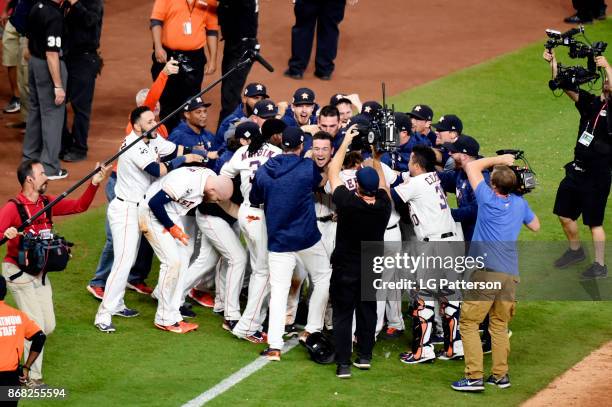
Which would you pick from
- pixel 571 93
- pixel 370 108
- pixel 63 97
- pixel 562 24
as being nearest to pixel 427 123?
pixel 370 108

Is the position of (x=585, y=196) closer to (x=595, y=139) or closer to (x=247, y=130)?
(x=595, y=139)

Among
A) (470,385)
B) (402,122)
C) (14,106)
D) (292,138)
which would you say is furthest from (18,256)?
(14,106)

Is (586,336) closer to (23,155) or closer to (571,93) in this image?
(571,93)

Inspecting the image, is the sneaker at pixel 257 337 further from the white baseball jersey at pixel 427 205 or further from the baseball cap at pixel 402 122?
the baseball cap at pixel 402 122

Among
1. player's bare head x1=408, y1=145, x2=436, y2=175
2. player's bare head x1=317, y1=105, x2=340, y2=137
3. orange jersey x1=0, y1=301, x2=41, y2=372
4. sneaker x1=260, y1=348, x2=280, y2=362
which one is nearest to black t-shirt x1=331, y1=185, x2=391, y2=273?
player's bare head x1=408, y1=145, x2=436, y2=175

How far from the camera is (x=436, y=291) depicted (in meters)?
10.2

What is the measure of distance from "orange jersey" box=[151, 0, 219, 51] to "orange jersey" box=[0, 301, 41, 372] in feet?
20.8

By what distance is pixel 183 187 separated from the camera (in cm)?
1015

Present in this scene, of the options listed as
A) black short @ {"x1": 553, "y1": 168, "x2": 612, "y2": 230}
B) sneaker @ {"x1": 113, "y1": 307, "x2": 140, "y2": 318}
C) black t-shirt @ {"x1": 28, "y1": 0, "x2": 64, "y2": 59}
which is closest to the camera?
sneaker @ {"x1": 113, "y1": 307, "x2": 140, "y2": 318}

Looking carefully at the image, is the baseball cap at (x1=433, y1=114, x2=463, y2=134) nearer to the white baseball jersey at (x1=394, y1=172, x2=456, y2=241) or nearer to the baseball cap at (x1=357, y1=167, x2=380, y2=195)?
the white baseball jersey at (x1=394, y1=172, x2=456, y2=241)

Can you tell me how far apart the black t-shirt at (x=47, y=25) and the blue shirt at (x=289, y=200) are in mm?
4422

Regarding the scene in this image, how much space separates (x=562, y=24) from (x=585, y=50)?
7662 mm

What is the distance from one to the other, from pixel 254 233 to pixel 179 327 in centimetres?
109

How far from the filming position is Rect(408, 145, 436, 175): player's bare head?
400 inches
